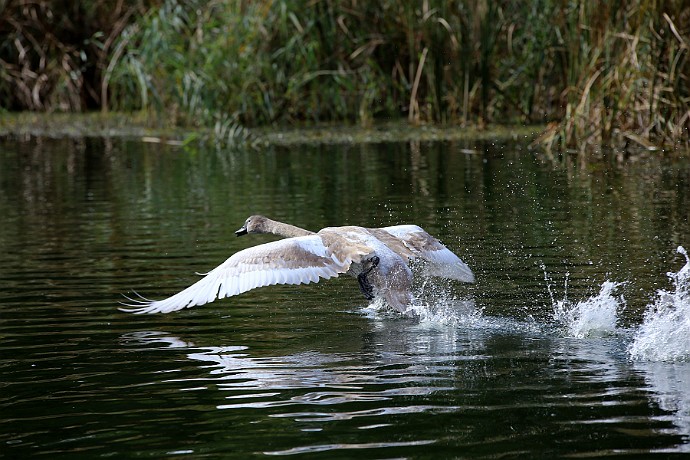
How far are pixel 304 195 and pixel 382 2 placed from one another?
20.2 ft

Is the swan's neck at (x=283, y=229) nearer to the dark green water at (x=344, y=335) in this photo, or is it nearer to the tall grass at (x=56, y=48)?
the dark green water at (x=344, y=335)

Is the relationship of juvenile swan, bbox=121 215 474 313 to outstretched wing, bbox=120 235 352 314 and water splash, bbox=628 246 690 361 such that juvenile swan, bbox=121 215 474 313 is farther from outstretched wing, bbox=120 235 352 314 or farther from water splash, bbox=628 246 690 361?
water splash, bbox=628 246 690 361

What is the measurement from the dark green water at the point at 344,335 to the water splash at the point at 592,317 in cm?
8

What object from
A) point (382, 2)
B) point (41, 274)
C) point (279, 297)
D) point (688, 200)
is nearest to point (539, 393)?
point (279, 297)

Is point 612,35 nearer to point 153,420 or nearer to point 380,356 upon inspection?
point 380,356

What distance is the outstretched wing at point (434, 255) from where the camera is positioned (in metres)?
8.62

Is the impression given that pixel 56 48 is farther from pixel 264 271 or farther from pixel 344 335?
pixel 344 335

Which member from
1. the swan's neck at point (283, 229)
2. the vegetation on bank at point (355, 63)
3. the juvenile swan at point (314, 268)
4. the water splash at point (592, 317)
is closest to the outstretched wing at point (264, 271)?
the juvenile swan at point (314, 268)

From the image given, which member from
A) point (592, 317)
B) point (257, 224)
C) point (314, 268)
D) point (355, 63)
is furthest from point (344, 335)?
point (355, 63)

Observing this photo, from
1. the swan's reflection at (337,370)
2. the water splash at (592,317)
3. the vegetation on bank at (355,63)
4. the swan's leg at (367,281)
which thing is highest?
the vegetation on bank at (355,63)

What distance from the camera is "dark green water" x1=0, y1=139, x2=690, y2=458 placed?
5.46 m

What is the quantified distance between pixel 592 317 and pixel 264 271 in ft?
6.78

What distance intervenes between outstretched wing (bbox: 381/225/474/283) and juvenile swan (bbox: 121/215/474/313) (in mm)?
150

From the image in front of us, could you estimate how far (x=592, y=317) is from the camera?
7402mm
